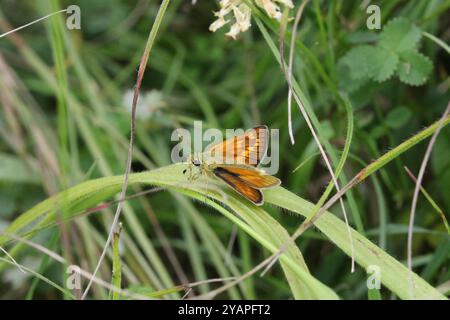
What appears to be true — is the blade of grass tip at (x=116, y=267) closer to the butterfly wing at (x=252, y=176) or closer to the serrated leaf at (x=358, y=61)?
the butterfly wing at (x=252, y=176)

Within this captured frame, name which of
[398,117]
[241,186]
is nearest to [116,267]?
[241,186]

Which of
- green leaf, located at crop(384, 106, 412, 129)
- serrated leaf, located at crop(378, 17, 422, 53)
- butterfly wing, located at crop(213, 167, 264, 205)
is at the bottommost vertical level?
butterfly wing, located at crop(213, 167, 264, 205)

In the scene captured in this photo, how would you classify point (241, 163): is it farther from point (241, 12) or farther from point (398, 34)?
point (398, 34)

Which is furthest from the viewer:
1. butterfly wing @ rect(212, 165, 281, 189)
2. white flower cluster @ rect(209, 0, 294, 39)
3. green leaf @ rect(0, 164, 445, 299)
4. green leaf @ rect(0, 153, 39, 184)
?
green leaf @ rect(0, 153, 39, 184)

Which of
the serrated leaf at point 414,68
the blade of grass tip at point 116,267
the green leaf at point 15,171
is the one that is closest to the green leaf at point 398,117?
the serrated leaf at point 414,68

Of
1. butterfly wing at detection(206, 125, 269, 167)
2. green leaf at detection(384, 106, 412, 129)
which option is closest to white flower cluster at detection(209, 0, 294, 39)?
butterfly wing at detection(206, 125, 269, 167)

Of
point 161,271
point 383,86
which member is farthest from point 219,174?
point 383,86

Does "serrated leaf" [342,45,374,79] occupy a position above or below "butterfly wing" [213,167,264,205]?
above

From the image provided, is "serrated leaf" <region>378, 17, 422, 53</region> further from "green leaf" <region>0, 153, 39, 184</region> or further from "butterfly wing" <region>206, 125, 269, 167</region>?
"green leaf" <region>0, 153, 39, 184</region>
